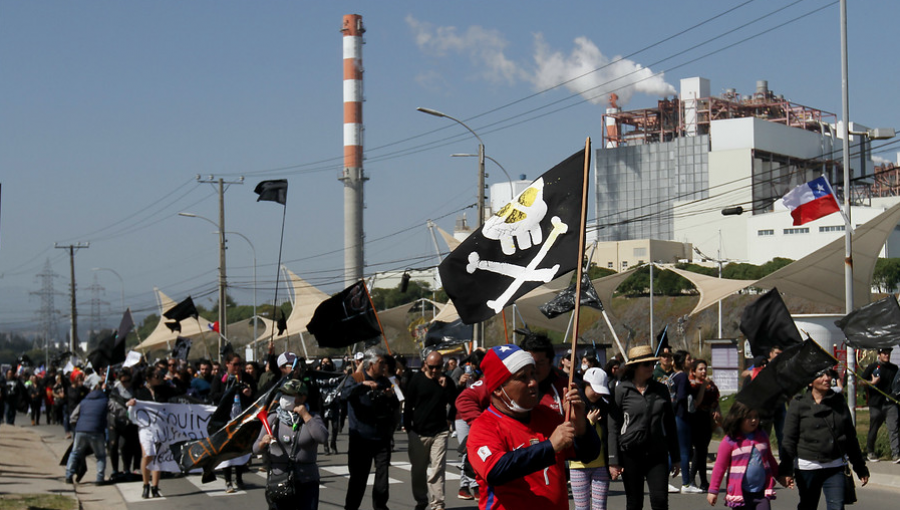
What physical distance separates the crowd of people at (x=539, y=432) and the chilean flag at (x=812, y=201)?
581cm

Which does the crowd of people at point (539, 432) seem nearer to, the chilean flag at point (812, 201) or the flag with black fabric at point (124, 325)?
the chilean flag at point (812, 201)

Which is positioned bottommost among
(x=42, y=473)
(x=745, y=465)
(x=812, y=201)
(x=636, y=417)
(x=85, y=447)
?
(x=42, y=473)

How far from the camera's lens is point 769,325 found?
13.0m

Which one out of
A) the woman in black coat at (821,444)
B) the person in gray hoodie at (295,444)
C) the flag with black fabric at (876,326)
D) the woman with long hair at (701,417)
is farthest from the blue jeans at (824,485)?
the flag with black fabric at (876,326)

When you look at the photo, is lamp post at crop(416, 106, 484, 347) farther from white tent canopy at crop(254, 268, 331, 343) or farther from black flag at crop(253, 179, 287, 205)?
white tent canopy at crop(254, 268, 331, 343)

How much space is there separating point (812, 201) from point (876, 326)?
6.99 meters

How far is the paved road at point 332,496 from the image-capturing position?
11.4m

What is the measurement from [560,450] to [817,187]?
17.6 metres

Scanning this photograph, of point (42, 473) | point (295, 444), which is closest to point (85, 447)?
point (42, 473)

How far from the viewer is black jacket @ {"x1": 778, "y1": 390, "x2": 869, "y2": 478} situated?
26.0ft

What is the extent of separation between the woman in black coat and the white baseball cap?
142 centimetres

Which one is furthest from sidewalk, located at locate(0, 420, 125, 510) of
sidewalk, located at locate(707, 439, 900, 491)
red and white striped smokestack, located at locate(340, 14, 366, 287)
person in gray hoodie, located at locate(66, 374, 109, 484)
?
red and white striped smokestack, located at locate(340, 14, 366, 287)

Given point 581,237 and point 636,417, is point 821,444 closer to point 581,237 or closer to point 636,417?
point 636,417

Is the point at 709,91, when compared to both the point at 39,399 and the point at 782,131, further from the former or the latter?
the point at 39,399
